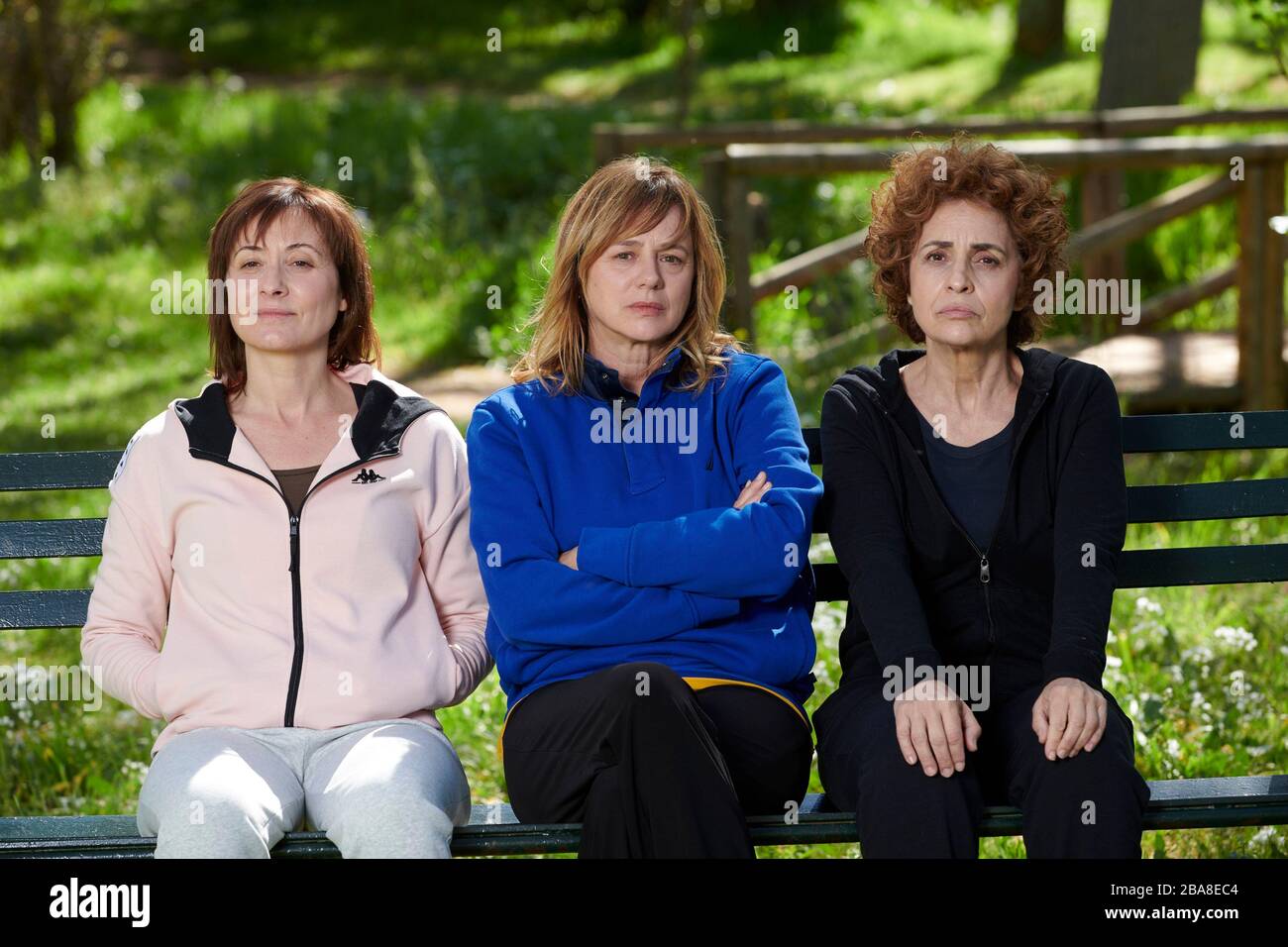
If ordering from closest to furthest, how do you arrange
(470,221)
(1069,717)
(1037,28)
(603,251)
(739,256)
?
(1069,717)
(603,251)
(739,256)
(470,221)
(1037,28)

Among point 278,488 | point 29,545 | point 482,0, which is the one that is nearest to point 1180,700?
point 278,488

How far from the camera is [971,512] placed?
3270 mm

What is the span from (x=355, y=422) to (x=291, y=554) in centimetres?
31

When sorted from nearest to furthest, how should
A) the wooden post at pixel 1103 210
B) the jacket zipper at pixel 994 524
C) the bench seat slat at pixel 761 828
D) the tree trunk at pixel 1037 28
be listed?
the bench seat slat at pixel 761 828
the jacket zipper at pixel 994 524
the wooden post at pixel 1103 210
the tree trunk at pixel 1037 28

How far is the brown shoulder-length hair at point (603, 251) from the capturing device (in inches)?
131

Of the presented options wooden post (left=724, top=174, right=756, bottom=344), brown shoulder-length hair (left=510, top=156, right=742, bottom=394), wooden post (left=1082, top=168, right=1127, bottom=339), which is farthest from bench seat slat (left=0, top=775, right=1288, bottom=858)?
wooden post (left=1082, top=168, right=1127, bottom=339)

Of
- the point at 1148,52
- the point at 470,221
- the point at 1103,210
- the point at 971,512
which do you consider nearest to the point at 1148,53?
the point at 1148,52

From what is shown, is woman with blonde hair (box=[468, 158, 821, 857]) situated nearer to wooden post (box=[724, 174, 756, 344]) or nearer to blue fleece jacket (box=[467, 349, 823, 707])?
blue fleece jacket (box=[467, 349, 823, 707])

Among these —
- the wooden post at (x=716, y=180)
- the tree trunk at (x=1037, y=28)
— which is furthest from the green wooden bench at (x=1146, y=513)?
the tree trunk at (x=1037, y=28)

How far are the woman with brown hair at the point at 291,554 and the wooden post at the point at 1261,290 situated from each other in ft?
16.1

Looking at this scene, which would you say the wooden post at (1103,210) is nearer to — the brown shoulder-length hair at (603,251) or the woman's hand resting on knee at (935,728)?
the brown shoulder-length hair at (603,251)

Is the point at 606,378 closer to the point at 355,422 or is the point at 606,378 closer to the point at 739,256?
the point at 355,422

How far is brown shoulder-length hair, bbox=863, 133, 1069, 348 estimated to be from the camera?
331 centimetres

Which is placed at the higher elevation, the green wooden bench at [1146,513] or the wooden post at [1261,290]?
the wooden post at [1261,290]
